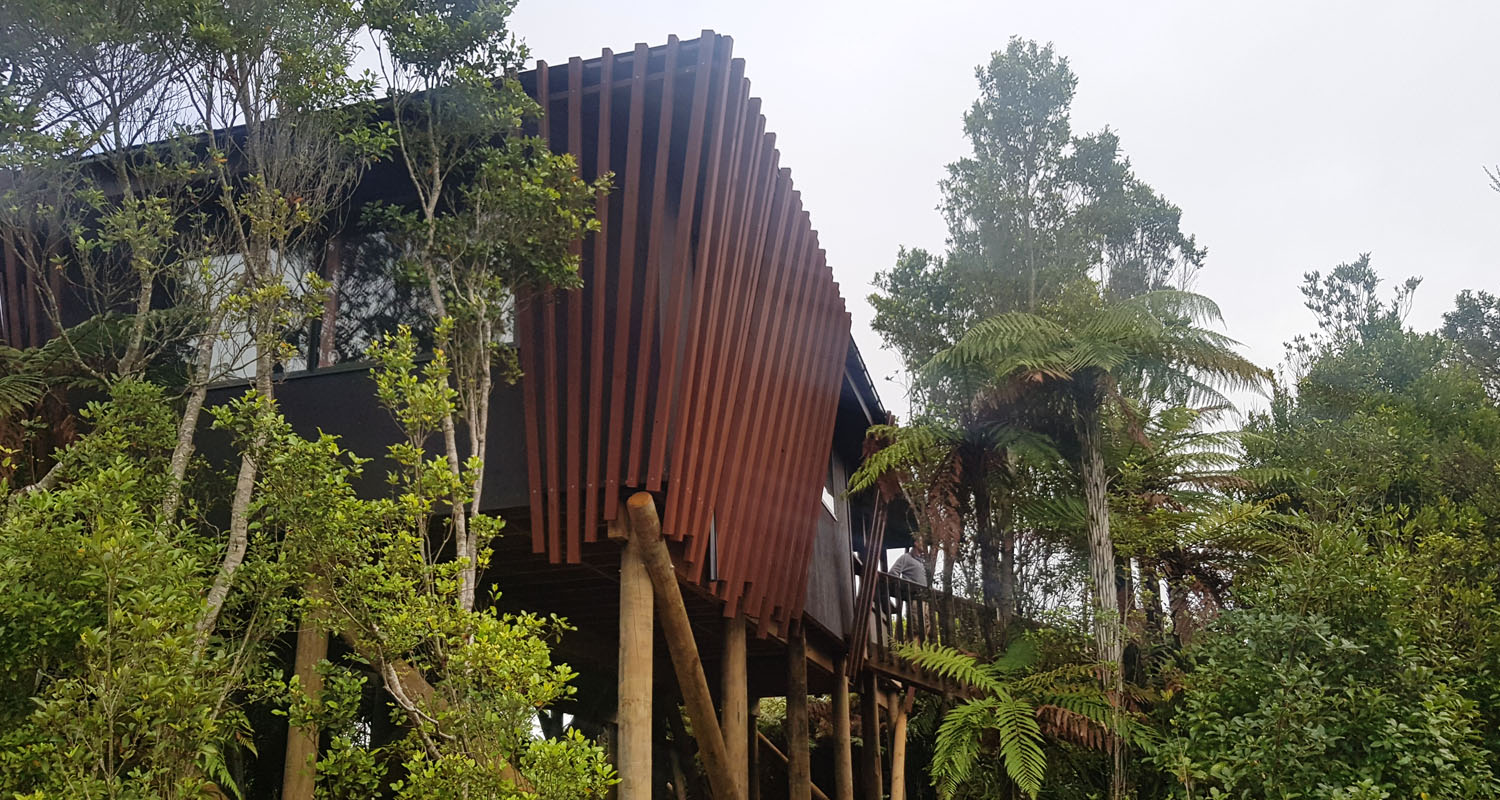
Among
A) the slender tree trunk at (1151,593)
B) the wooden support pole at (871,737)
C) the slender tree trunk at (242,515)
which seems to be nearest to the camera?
the slender tree trunk at (242,515)

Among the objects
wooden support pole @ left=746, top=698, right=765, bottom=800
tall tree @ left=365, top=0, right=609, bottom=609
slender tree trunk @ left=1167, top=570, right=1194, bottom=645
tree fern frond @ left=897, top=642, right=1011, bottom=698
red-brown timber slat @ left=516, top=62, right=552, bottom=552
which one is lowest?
wooden support pole @ left=746, top=698, right=765, bottom=800

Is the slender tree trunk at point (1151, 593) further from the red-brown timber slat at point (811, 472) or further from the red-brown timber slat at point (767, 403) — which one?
the red-brown timber slat at point (767, 403)

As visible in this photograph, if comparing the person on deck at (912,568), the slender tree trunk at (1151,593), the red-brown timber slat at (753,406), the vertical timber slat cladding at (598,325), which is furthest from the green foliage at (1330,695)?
the person on deck at (912,568)

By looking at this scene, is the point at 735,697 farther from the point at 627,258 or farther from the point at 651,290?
the point at 627,258

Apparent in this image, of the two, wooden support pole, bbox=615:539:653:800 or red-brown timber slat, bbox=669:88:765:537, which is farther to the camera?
red-brown timber slat, bbox=669:88:765:537

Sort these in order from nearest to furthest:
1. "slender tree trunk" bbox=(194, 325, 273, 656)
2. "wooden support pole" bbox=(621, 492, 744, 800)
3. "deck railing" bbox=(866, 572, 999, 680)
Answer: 1. "slender tree trunk" bbox=(194, 325, 273, 656)
2. "wooden support pole" bbox=(621, 492, 744, 800)
3. "deck railing" bbox=(866, 572, 999, 680)

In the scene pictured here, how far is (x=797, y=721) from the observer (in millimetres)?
12234

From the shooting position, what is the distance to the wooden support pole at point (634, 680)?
7.41 metres

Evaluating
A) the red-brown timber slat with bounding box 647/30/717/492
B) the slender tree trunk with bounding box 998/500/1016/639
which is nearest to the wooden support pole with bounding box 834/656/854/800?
the slender tree trunk with bounding box 998/500/1016/639

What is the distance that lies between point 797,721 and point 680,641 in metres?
4.57

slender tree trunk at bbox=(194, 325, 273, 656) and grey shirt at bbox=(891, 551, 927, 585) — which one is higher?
grey shirt at bbox=(891, 551, 927, 585)

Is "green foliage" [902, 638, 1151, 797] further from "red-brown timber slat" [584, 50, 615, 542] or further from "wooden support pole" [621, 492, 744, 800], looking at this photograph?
"red-brown timber slat" [584, 50, 615, 542]

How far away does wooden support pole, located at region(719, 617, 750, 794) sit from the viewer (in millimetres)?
9422

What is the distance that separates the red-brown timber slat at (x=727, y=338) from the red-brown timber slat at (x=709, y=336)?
23 mm
